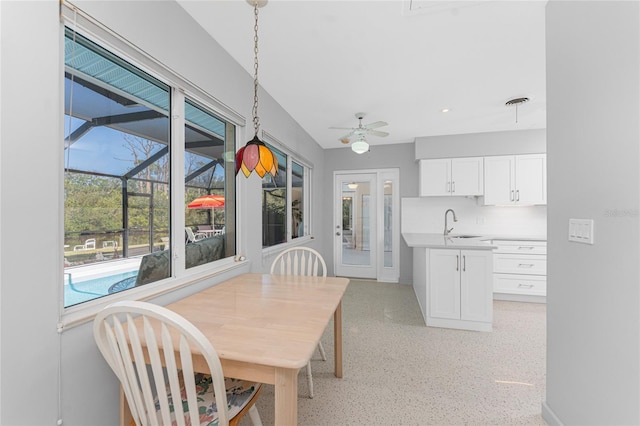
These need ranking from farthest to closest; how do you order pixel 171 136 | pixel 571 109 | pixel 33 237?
1. pixel 171 136
2. pixel 571 109
3. pixel 33 237

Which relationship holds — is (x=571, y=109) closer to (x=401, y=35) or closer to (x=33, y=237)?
(x=401, y=35)

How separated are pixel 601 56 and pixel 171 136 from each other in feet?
7.80

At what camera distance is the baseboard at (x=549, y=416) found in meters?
1.57

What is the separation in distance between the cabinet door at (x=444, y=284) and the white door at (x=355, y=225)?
214cm

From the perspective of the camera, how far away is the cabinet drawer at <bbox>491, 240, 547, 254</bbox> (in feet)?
12.9

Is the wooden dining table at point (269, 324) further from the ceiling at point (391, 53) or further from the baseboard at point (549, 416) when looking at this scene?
the ceiling at point (391, 53)

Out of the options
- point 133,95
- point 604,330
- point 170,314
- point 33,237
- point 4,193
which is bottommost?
point 604,330

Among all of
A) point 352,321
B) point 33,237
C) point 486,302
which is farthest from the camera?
point 352,321

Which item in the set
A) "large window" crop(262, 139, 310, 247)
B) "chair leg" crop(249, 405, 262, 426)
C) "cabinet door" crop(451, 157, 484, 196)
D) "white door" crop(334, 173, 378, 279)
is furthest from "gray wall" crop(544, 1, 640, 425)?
"white door" crop(334, 173, 378, 279)

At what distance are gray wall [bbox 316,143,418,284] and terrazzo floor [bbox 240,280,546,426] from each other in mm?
1857

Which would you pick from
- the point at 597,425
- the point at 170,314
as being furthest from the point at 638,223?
the point at 170,314

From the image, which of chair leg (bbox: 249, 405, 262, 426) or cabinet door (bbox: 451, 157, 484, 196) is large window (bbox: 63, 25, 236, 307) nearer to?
chair leg (bbox: 249, 405, 262, 426)

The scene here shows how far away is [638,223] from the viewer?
3.47 ft

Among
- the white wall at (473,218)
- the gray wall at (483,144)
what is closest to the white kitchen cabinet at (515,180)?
the gray wall at (483,144)
